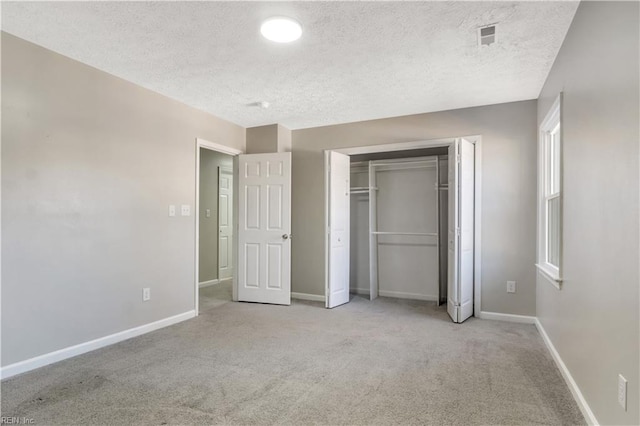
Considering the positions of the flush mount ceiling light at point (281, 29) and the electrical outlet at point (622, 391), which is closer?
the electrical outlet at point (622, 391)

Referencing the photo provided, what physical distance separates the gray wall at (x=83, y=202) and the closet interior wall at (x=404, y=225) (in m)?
2.55

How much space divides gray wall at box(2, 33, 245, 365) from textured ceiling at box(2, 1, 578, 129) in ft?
0.82

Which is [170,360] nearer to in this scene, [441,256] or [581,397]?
[581,397]

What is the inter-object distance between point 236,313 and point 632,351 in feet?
11.8

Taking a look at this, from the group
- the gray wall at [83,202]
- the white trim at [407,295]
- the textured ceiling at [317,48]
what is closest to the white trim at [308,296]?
the white trim at [407,295]

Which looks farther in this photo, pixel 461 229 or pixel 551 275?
pixel 461 229

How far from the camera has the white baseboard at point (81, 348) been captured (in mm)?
2494

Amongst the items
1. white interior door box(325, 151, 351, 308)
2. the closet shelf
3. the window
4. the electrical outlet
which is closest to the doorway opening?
white interior door box(325, 151, 351, 308)

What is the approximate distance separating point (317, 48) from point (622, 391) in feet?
8.62

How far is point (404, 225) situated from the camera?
5.09 metres

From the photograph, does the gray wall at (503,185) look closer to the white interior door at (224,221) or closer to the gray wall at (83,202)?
the gray wall at (83,202)

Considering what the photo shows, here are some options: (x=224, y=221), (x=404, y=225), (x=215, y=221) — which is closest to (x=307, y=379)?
(x=404, y=225)

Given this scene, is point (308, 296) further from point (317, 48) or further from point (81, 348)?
point (317, 48)

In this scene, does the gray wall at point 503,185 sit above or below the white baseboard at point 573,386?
above
